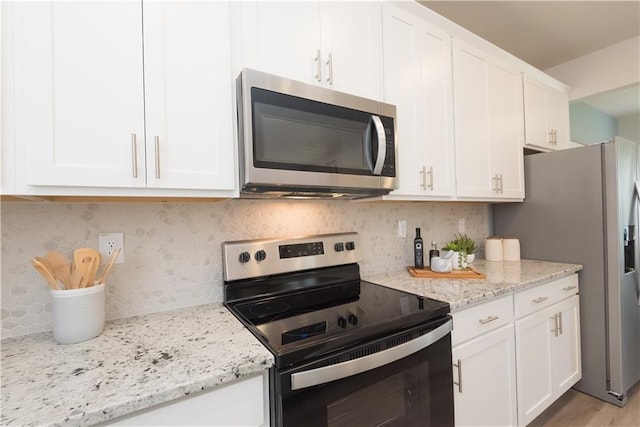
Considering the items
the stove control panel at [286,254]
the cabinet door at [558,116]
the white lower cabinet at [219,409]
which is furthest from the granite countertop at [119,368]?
the cabinet door at [558,116]

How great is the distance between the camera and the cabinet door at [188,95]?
3.30ft

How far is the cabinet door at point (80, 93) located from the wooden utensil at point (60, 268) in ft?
0.91

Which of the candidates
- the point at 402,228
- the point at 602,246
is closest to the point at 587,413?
the point at 602,246

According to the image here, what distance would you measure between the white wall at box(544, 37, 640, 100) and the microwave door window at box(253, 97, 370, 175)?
112 inches

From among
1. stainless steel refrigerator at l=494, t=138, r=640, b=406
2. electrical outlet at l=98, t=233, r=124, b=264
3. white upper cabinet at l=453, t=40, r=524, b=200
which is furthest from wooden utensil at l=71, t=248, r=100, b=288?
stainless steel refrigerator at l=494, t=138, r=640, b=406

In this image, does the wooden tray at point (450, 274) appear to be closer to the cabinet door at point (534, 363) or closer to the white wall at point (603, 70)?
the cabinet door at point (534, 363)

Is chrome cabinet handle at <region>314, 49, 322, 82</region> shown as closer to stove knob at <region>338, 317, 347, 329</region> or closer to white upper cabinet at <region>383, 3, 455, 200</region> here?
white upper cabinet at <region>383, 3, 455, 200</region>

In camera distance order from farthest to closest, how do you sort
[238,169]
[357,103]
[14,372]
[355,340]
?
[357,103] → [238,169] → [355,340] → [14,372]

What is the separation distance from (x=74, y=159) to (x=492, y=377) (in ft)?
6.31

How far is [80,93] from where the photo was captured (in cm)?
90

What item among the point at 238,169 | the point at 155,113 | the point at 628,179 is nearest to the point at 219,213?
the point at 238,169

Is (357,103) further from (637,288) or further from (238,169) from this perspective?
(637,288)

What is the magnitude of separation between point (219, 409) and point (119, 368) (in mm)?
284

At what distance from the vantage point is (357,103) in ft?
4.47
